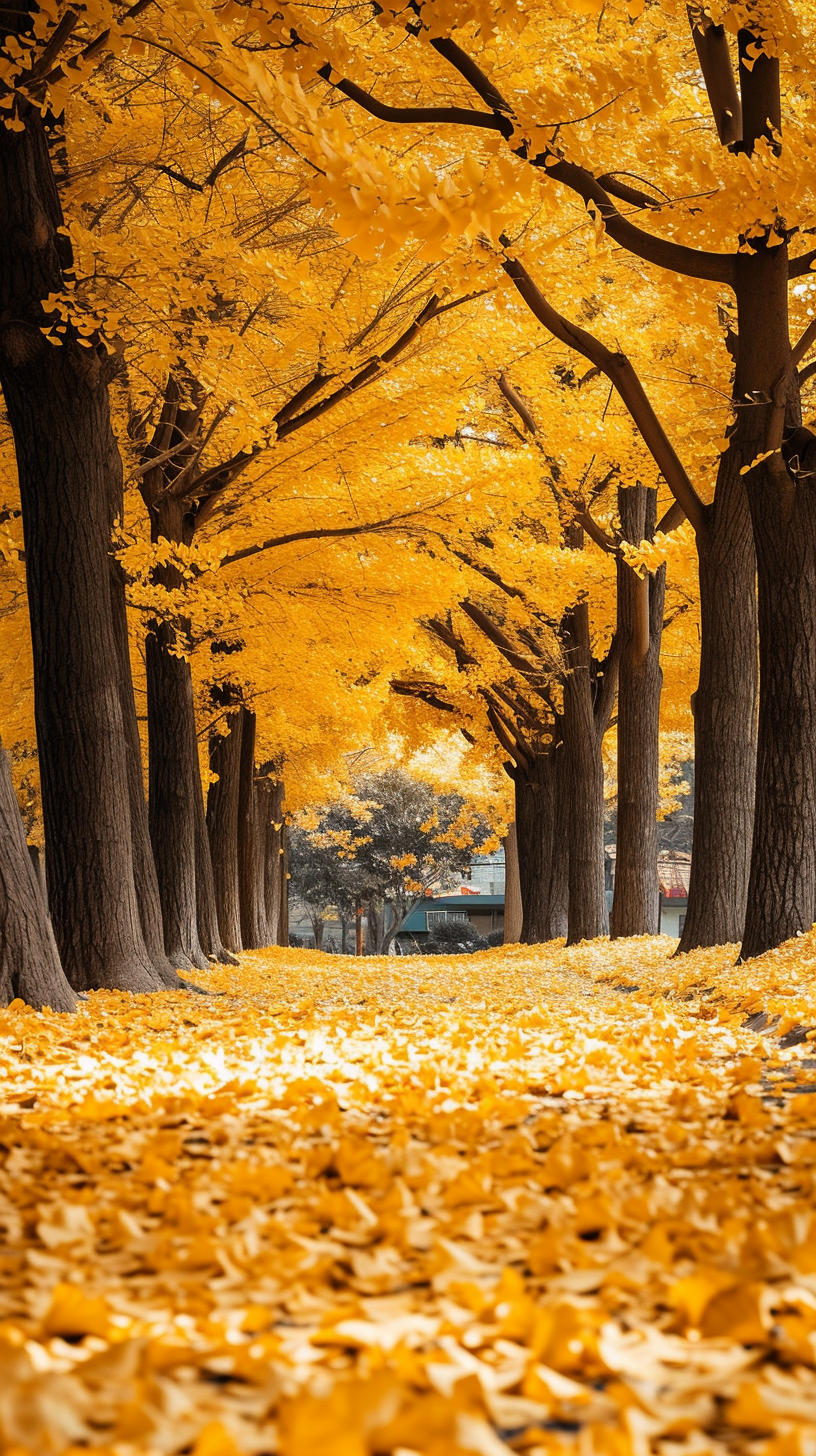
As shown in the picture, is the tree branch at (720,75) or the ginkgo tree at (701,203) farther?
the tree branch at (720,75)

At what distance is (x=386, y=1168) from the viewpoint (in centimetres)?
267

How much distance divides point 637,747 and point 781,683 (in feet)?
21.1

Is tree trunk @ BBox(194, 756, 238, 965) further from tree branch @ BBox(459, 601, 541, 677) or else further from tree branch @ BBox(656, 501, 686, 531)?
tree branch @ BBox(656, 501, 686, 531)

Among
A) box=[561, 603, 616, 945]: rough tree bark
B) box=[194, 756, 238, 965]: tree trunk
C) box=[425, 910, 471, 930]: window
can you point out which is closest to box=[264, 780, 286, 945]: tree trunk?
box=[561, 603, 616, 945]: rough tree bark

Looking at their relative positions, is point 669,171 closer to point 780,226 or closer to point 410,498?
point 780,226

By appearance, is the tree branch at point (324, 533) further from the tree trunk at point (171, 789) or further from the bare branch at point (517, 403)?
the bare branch at point (517, 403)

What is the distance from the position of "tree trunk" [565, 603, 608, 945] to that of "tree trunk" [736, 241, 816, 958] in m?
8.16

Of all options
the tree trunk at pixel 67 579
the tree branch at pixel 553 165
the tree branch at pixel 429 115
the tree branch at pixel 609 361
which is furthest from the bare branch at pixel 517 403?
the tree trunk at pixel 67 579

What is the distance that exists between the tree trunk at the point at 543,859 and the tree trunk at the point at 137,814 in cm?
1115

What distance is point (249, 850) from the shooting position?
21.1 m

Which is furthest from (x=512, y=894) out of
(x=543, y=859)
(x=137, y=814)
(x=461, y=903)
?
(x=461, y=903)

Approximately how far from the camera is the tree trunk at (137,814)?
29.0 ft

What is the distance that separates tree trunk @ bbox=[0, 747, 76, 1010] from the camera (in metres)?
5.68

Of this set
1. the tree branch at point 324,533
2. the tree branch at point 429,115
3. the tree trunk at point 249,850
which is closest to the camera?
the tree branch at point 429,115
